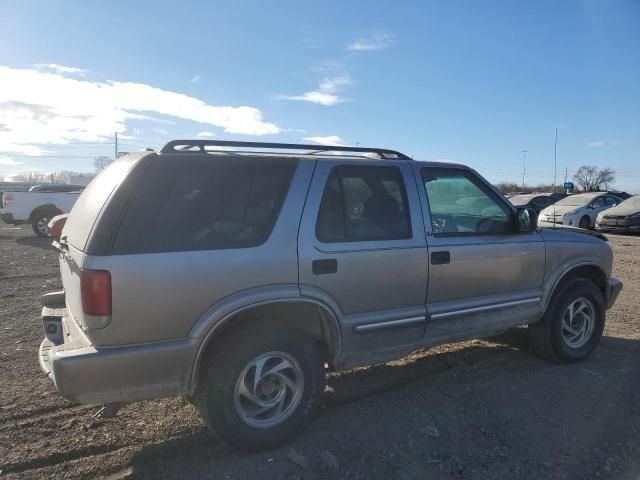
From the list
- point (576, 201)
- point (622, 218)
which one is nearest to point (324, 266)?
point (622, 218)

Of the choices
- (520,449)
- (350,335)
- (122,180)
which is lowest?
(520,449)

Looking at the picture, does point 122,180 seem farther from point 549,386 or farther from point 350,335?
point 549,386

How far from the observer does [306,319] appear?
11.7 ft

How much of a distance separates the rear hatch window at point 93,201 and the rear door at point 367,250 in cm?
118

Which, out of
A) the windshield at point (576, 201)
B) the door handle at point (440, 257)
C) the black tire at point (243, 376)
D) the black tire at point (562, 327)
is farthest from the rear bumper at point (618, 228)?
the black tire at point (243, 376)

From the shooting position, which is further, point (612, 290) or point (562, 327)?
point (612, 290)

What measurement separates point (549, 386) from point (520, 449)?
48.0 inches

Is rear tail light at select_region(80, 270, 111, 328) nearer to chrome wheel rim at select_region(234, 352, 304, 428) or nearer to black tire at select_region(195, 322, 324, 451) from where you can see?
black tire at select_region(195, 322, 324, 451)

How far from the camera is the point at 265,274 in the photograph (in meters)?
3.20

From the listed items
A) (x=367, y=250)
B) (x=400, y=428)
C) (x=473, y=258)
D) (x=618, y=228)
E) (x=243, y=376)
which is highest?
(x=367, y=250)

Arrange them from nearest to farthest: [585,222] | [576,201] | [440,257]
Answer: [440,257]
[585,222]
[576,201]

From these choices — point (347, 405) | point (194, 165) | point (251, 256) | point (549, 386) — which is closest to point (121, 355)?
point (251, 256)

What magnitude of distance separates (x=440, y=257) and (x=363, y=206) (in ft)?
2.40

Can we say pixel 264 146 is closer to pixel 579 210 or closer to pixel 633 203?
pixel 633 203
